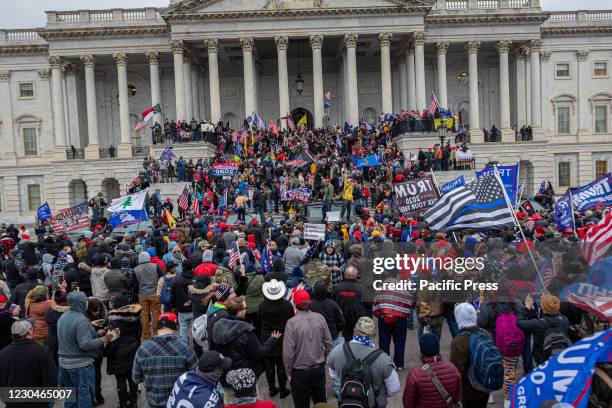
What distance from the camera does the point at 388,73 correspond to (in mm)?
41156

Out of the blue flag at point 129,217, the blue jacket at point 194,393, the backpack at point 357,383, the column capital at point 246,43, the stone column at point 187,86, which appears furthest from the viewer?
the stone column at point 187,86

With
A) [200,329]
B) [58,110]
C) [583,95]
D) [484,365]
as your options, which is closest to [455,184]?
[484,365]

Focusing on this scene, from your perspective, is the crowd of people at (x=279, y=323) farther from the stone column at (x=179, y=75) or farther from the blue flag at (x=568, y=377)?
the stone column at (x=179, y=75)

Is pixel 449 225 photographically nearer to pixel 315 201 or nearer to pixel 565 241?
pixel 565 241

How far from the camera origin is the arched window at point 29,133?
46.8m

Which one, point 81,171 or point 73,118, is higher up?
point 73,118

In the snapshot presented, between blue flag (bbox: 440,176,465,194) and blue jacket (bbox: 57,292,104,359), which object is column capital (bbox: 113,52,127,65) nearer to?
blue flag (bbox: 440,176,465,194)

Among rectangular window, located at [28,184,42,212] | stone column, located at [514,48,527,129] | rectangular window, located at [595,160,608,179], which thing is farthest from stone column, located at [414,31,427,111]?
rectangular window, located at [28,184,42,212]

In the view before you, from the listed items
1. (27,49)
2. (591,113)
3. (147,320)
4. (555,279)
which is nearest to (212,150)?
(27,49)

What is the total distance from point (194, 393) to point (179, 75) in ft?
124

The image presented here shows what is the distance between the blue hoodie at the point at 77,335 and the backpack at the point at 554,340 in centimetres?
603

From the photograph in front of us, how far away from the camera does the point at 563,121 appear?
48406mm

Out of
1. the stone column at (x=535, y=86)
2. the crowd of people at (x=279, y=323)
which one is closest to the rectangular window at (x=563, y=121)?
the stone column at (x=535, y=86)

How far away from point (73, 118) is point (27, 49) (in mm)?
7244
